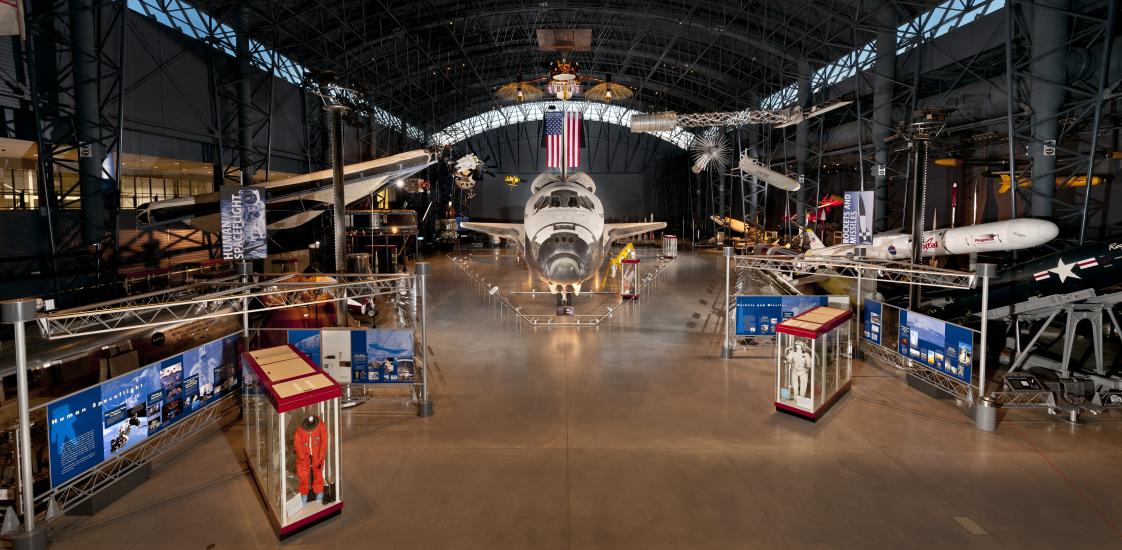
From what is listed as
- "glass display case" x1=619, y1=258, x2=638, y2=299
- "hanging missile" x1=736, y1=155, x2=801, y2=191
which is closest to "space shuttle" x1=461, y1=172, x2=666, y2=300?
"glass display case" x1=619, y1=258, x2=638, y2=299

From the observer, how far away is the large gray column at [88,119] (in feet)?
59.3

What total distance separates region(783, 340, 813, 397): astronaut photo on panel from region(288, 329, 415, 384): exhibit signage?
8.24m

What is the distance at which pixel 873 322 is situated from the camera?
14398mm

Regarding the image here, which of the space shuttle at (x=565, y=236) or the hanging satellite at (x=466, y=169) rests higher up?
the hanging satellite at (x=466, y=169)

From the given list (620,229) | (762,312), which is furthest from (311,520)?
(620,229)

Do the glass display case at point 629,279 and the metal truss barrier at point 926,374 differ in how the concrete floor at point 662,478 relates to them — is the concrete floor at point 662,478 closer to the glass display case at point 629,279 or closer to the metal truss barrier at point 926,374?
the metal truss barrier at point 926,374

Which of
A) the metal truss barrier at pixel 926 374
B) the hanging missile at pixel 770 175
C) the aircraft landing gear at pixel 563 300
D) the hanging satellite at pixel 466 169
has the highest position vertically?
the hanging satellite at pixel 466 169

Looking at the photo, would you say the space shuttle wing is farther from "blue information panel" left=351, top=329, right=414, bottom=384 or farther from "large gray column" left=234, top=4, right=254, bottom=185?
"large gray column" left=234, top=4, right=254, bottom=185

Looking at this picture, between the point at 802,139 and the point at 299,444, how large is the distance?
3998 centimetres

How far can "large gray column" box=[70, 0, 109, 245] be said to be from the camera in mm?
18078

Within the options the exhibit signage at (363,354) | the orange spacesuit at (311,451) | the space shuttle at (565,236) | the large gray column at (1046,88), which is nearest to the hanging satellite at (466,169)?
the space shuttle at (565,236)

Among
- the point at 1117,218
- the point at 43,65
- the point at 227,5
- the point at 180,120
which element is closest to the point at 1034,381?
the point at 1117,218

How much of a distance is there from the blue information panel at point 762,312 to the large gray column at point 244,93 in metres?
25.3

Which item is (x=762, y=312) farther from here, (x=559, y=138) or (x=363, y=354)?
(x=559, y=138)
